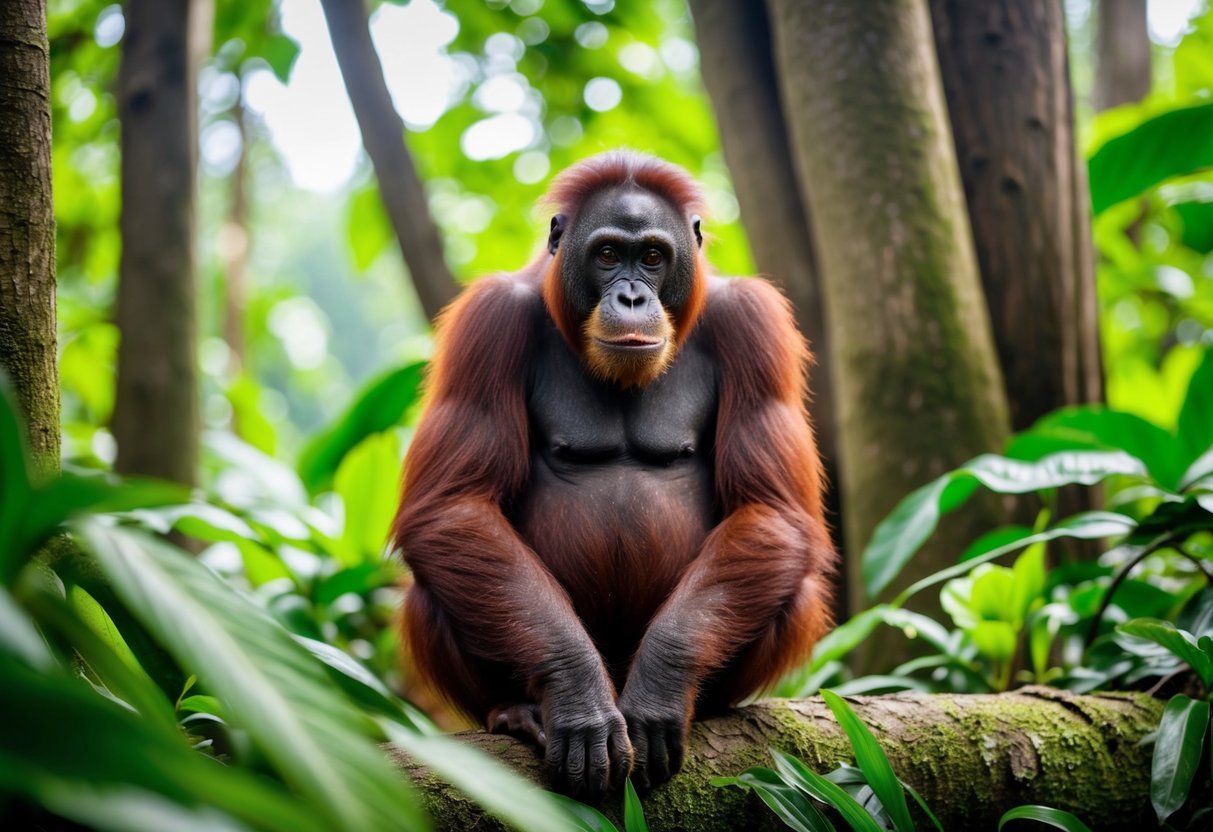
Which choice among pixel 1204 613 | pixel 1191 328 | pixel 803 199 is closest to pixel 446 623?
pixel 1204 613

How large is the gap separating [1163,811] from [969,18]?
12.7 feet

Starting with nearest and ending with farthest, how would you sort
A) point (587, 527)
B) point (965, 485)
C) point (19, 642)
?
point (19, 642), point (587, 527), point (965, 485)

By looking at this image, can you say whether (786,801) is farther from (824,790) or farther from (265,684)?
(265,684)

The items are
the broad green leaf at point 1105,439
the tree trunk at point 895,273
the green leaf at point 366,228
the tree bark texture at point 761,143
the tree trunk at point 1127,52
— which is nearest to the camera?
the broad green leaf at point 1105,439

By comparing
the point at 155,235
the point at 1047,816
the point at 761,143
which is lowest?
the point at 1047,816

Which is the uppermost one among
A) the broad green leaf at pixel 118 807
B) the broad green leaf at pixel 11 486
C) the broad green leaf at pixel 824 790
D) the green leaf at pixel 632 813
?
the broad green leaf at pixel 11 486

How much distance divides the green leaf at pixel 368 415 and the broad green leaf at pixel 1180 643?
12.5ft

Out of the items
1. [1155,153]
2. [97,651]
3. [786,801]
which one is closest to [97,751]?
[97,651]

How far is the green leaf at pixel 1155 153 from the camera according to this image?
14.8 feet

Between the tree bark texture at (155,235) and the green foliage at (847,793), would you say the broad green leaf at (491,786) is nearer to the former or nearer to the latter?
the green foliage at (847,793)

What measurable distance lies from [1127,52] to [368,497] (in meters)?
7.38

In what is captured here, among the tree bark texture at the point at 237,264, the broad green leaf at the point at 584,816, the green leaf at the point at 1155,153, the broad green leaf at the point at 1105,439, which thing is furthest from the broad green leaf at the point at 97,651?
the tree bark texture at the point at 237,264

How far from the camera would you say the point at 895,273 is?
475 cm

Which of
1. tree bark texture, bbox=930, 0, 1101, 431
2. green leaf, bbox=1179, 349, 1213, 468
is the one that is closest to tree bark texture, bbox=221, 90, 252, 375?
tree bark texture, bbox=930, 0, 1101, 431
